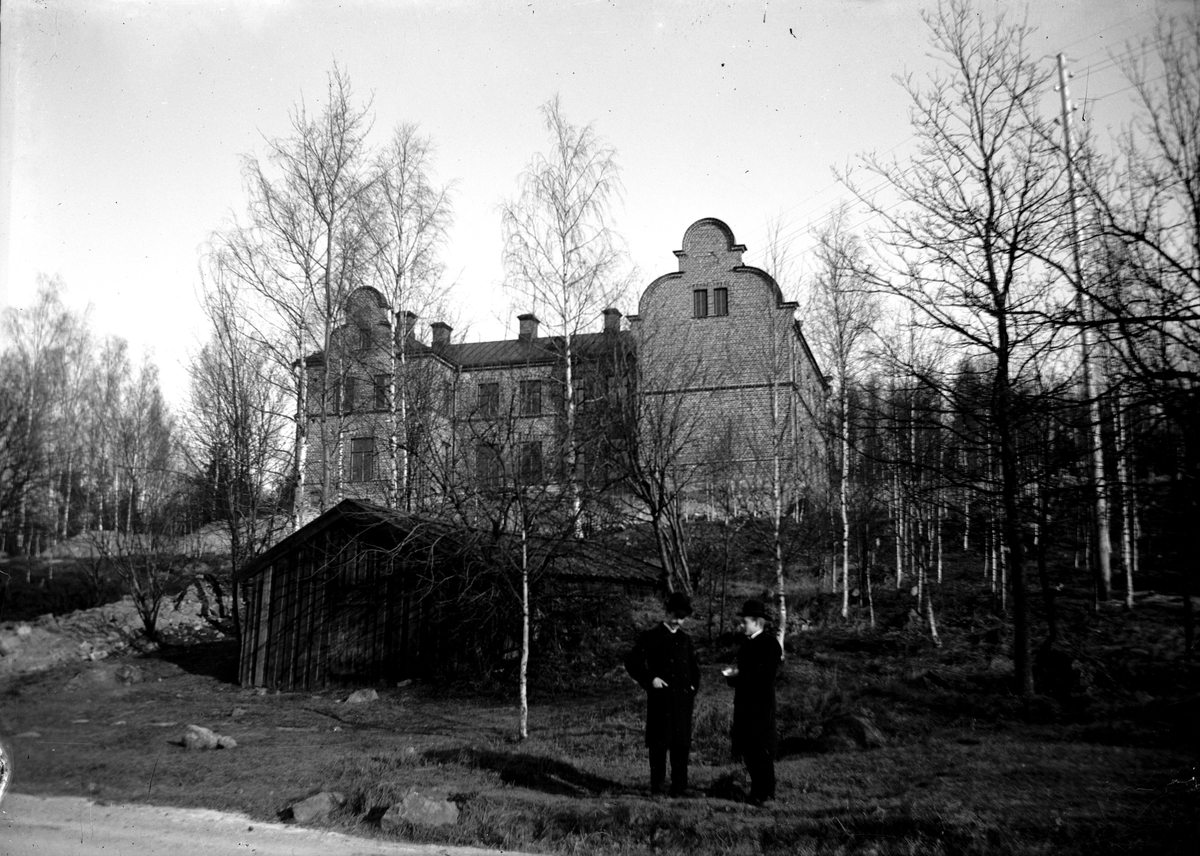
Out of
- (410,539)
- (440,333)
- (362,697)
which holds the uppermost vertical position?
(440,333)

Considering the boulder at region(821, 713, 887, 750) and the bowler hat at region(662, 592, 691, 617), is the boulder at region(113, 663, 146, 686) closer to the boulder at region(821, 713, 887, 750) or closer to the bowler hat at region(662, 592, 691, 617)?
the bowler hat at region(662, 592, 691, 617)

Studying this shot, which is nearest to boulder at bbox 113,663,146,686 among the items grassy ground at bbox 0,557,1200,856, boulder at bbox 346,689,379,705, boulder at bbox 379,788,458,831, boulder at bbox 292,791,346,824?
grassy ground at bbox 0,557,1200,856

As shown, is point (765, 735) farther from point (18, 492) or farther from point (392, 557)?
point (18, 492)

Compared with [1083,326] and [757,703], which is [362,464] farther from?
[1083,326]

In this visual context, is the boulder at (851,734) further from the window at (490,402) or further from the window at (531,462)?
the window at (490,402)

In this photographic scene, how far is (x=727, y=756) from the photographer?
33.8 feet

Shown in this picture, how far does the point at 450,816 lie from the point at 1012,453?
8520 millimetres

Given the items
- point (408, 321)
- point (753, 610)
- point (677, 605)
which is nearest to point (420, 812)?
point (677, 605)

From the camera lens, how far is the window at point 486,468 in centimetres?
1527

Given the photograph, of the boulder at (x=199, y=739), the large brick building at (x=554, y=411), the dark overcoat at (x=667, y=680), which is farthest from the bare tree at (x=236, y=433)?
the dark overcoat at (x=667, y=680)

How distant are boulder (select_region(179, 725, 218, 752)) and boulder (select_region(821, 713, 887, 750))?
844 cm

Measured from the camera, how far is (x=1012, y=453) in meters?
10.8

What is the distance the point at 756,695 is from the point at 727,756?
9.92 ft

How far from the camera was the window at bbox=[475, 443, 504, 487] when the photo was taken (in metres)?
15.3
